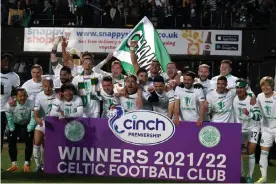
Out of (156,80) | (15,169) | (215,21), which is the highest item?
(215,21)

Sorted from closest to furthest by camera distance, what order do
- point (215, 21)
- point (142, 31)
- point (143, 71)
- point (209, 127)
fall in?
point (209, 127), point (143, 71), point (142, 31), point (215, 21)

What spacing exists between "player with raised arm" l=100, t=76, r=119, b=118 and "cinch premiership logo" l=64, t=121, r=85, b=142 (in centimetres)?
72

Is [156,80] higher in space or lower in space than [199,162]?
higher

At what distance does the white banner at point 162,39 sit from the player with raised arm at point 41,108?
13.5 m

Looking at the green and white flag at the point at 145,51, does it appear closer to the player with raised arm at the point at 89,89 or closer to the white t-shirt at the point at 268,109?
the player with raised arm at the point at 89,89

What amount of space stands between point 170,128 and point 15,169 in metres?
3.09

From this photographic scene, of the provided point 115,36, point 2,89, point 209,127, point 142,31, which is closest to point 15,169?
point 2,89

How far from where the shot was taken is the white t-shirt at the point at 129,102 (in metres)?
13.1

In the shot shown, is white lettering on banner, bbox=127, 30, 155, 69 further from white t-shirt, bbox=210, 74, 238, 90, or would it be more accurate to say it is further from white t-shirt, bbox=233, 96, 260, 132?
white t-shirt, bbox=233, 96, 260, 132

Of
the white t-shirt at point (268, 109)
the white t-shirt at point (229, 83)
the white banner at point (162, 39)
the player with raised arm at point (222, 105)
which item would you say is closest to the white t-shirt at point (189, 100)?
the player with raised arm at point (222, 105)

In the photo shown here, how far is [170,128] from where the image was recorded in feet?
41.4

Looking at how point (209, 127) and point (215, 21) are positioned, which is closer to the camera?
point (209, 127)

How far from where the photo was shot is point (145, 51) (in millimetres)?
16406

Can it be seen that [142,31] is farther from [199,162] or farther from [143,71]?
[199,162]
